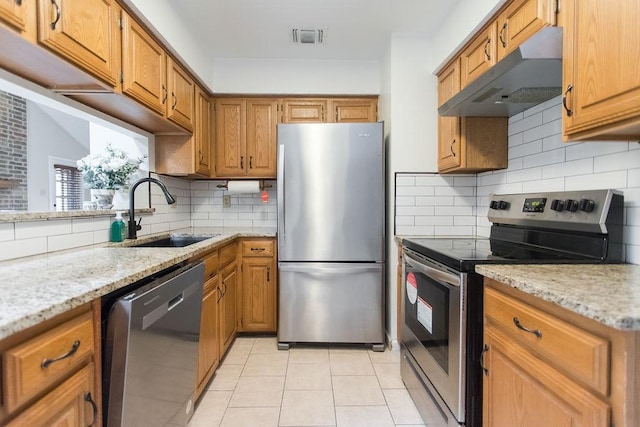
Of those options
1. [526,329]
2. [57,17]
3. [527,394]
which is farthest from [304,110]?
[527,394]

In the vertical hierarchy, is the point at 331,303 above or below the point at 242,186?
below

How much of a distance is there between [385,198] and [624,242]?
148cm

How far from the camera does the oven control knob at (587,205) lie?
1.32 metres

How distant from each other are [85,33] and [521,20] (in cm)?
187

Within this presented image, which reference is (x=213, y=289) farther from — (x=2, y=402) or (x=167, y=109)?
(x=2, y=402)

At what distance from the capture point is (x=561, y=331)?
2.76ft

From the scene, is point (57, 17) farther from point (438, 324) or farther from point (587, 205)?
point (587, 205)

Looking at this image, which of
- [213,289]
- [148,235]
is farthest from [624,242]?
[148,235]

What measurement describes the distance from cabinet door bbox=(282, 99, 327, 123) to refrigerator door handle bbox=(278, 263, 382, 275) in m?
1.30

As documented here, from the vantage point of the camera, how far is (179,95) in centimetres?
221

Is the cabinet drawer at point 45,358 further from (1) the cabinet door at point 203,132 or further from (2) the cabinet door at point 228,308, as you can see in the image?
(1) the cabinet door at point 203,132

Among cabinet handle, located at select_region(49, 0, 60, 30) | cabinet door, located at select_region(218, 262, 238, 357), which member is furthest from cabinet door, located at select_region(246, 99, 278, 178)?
cabinet handle, located at select_region(49, 0, 60, 30)

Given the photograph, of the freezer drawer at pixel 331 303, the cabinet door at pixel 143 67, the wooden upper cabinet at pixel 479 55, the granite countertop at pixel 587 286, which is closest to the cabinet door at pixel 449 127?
the wooden upper cabinet at pixel 479 55

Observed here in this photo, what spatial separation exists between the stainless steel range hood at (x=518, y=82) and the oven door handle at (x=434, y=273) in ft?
2.82
